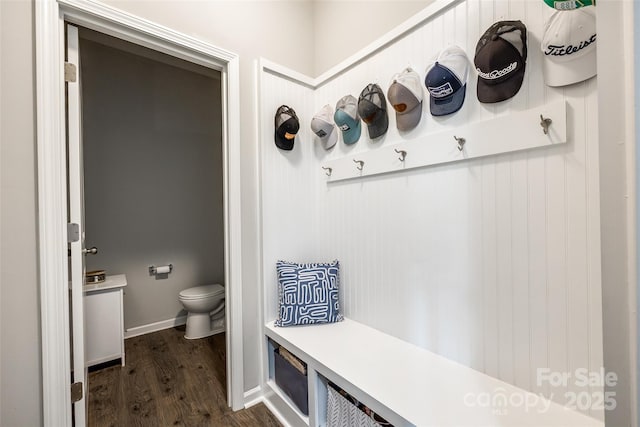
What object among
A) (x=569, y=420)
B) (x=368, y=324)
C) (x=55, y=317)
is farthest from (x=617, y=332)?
(x=55, y=317)

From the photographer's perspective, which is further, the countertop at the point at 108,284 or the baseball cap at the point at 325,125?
the countertop at the point at 108,284

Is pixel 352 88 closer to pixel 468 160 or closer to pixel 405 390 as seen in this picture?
pixel 468 160

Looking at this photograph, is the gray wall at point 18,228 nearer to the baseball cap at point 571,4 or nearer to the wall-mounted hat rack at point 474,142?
the wall-mounted hat rack at point 474,142

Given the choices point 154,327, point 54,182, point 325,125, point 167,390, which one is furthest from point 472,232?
point 154,327

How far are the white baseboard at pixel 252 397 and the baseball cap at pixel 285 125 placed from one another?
159 centimetres

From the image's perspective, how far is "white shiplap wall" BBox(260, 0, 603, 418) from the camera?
98cm

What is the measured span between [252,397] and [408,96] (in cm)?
198

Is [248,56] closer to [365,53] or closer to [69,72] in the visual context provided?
[365,53]

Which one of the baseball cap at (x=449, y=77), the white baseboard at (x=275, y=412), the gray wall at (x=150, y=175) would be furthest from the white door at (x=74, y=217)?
the baseball cap at (x=449, y=77)

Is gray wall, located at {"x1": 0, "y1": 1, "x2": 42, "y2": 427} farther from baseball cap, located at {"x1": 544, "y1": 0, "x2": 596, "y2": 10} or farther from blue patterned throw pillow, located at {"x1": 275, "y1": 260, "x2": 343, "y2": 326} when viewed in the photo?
baseball cap, located at {"x1": 544, "y1": 0, "x2": 596, "y2": 10}

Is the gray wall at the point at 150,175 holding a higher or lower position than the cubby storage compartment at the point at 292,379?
higher

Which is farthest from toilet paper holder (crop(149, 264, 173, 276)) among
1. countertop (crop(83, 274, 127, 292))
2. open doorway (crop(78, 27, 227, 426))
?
countertop (crop(83, 274, 127, 292))

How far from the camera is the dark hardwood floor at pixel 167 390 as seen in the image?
1.59m

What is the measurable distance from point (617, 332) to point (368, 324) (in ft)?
4.30
